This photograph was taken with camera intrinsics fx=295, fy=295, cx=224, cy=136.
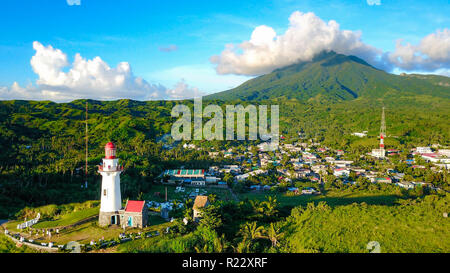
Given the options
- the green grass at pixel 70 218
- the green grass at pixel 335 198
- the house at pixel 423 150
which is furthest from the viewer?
the house at pixel 423 150

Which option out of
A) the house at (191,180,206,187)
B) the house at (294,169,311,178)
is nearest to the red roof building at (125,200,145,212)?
the house at (191,180,206,187)

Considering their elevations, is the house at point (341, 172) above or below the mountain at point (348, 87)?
below

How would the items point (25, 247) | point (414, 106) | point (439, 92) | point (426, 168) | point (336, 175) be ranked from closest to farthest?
point (25, 247)
point (336, 175)
point (426, 168)
point (414, 106)
point (439, 92)

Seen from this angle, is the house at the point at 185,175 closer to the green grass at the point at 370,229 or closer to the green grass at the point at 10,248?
the green grass at the point at 370,229

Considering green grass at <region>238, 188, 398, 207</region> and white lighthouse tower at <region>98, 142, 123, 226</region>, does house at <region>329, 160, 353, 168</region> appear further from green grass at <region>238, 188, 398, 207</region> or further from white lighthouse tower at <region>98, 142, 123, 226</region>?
white lighthouse tower at <region>98, 142, 123, 226</region>

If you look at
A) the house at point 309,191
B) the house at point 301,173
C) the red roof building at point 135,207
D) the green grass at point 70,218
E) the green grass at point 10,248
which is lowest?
the house at point 309,191

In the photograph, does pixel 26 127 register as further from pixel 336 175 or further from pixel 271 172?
pixel 336 175

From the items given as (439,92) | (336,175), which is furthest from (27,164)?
(439,92)

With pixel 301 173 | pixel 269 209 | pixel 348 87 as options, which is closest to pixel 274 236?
pixel 269 209

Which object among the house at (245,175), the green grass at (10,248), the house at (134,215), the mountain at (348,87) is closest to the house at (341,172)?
the house at (245,175)

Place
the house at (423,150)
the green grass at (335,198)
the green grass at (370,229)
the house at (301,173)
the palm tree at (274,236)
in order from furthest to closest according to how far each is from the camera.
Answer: the house at (423,150) → the house at (301,173) → the green grass at (335,198) → the palm tree at (274,236) → the green grass at (370,229)
